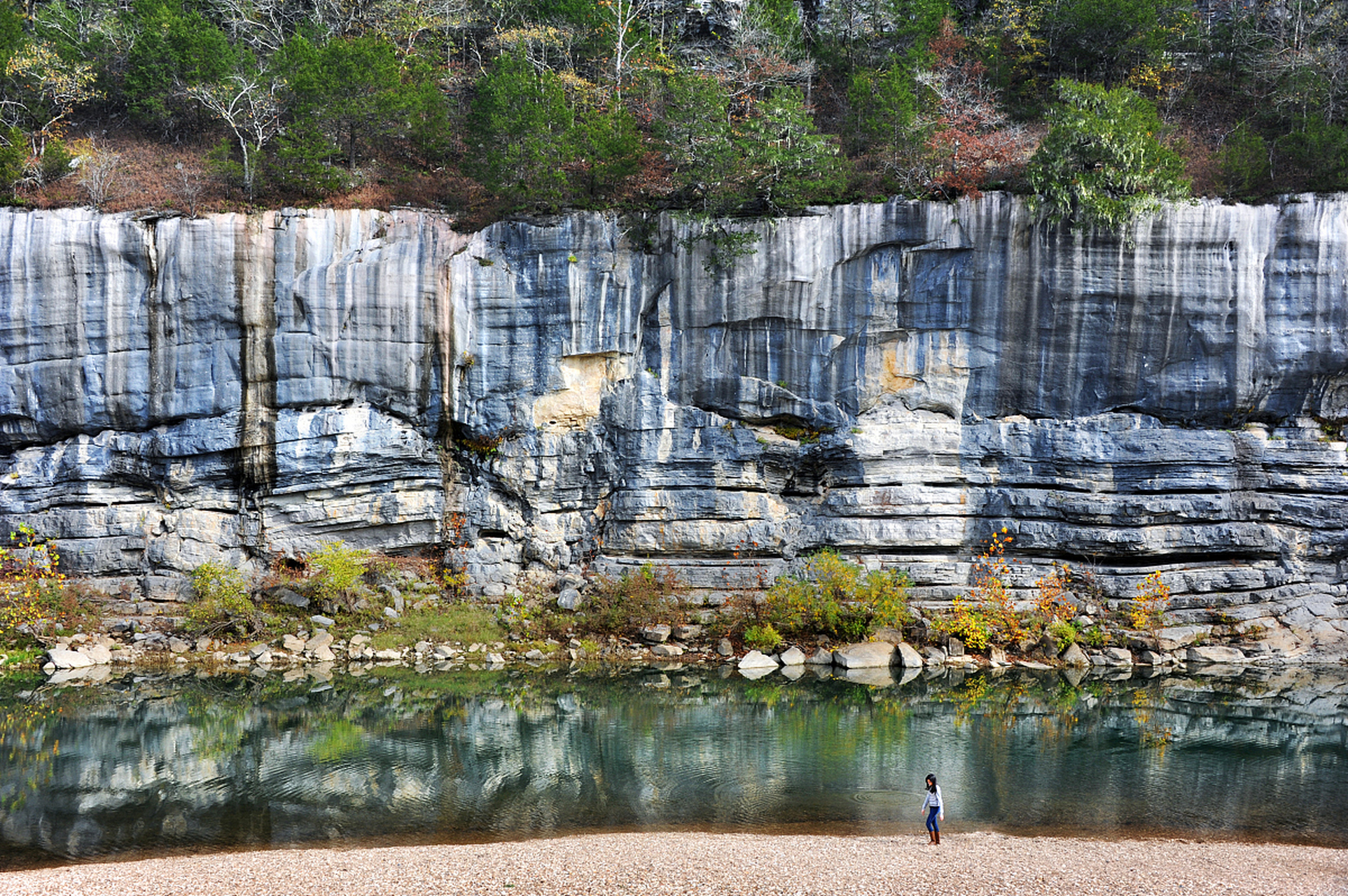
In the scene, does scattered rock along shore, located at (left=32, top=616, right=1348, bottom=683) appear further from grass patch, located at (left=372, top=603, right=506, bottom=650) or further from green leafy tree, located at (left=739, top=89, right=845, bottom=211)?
green leafy tree, located at (left=739, top=89, right=845, bottom=211)

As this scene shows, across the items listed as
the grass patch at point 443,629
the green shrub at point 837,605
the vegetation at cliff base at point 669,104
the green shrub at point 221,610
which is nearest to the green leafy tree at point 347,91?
the vegetation at cliff base at point 669,104

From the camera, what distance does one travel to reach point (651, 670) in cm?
2370

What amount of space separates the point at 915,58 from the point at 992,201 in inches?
299

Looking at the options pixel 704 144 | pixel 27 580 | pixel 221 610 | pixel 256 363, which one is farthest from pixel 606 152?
pixel 27 580

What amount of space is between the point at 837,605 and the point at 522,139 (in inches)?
681

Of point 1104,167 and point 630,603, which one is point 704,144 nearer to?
point 1104,167

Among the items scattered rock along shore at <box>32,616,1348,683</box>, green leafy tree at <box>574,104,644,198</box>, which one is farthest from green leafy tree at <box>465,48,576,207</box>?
scattered rock along shore at <box>32,616,1348,683</box>

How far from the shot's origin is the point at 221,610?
2466 cm

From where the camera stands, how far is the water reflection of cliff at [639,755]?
14.4 m

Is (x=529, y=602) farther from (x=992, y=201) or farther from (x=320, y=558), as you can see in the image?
(x=992, y=201)

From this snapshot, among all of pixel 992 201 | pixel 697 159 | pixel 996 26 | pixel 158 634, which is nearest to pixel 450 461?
pixel 158 634

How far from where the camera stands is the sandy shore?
36.6ft

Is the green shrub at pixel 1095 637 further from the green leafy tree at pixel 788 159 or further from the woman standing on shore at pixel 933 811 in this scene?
the green leafy tree at pixel 788 159

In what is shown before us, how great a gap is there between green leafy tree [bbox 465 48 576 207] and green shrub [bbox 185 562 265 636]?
14154mm
